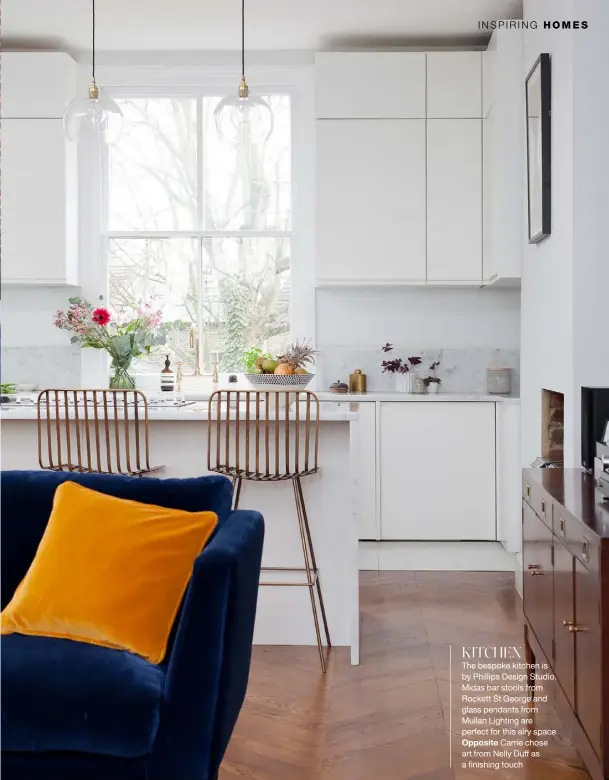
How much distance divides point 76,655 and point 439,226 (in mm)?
3803

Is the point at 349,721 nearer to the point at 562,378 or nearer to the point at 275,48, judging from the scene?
the point at 562,378

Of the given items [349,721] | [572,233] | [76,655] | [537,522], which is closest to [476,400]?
[572,233]

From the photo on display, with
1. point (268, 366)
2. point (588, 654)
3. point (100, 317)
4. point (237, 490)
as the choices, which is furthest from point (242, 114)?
point (588, 654)

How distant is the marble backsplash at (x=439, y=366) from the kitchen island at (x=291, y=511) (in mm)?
2124

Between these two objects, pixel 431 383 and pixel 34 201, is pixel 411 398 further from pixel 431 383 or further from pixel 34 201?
pixel 34 201

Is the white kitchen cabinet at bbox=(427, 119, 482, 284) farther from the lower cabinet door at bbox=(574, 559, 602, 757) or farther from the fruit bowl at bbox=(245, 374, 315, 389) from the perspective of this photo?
the lower cabinet door at bbox=(574, 559, 602, 757)

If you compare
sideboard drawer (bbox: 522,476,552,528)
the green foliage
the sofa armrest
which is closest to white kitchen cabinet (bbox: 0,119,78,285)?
the green foliage

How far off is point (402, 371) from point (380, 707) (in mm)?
2783

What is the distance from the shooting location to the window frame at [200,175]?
5547mm

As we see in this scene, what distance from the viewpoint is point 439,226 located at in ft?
17.0

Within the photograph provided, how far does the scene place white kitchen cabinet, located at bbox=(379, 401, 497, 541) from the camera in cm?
491

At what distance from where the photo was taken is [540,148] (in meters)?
3.79

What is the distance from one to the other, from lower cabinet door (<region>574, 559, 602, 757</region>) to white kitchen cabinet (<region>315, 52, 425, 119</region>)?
368cm

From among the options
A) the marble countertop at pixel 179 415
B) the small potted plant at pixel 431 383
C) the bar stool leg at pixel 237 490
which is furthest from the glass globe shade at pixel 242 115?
the small potted plant at pixel 431 383
